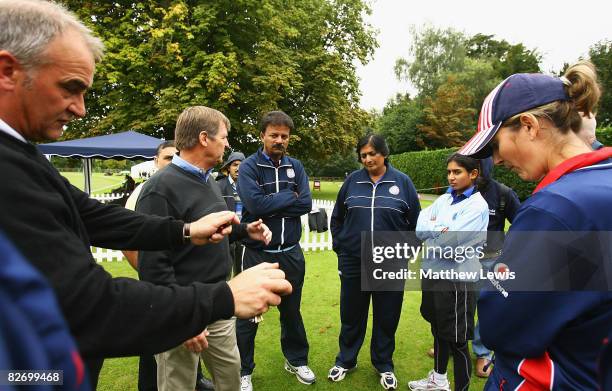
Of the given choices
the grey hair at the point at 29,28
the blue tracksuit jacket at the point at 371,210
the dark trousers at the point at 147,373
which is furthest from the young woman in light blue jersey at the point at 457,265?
the grey hair at the point at 29,28

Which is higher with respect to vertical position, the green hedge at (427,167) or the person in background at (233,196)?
the person in background at (233,196)

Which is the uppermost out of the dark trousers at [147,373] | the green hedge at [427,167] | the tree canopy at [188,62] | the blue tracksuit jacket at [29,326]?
the tree canopy at [188,62]

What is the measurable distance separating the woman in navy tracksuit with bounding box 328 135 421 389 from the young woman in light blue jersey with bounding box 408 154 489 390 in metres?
0.49

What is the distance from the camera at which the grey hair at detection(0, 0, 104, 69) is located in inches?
43.6

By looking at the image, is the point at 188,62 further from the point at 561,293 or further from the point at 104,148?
the point at 561,293

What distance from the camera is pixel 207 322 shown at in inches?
47.3

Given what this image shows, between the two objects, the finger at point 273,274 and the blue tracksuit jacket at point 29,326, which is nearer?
the blue tracksuit jacket at point 29,326

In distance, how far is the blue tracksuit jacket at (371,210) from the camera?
12.2ft

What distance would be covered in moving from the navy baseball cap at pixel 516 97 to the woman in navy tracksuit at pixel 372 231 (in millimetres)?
2085

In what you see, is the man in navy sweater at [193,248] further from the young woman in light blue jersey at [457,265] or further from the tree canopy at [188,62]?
the tree canopy at [188,62]

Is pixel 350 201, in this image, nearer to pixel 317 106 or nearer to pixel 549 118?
pixel 549 118

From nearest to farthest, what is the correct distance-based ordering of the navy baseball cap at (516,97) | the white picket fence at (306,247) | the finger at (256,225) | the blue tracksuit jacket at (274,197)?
the navy baseball cap at (516,97), the finger at (256,225), the blue tracksuit jacket at (274,197), the white picket fence at (306,247)

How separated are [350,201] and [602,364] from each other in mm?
3123

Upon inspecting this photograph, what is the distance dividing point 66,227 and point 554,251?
5.35ft
